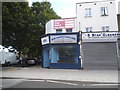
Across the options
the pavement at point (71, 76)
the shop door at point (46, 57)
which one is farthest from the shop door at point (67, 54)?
the pavement at point (71, 76)

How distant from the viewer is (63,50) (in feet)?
66.4

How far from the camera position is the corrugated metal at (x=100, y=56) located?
18812 mm

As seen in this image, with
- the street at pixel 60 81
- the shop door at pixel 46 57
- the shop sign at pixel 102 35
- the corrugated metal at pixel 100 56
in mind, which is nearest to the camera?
the street at pixel 60 81

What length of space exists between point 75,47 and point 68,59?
5.37 ft

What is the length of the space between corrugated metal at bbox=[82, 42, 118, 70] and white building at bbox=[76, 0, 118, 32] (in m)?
3.24

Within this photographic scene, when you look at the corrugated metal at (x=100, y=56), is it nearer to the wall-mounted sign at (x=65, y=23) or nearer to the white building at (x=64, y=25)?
the white building at (x=64, y=25)

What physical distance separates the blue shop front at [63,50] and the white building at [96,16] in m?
3.43

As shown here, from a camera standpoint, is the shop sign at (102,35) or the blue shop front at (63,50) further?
the blue shop front at (63,50)

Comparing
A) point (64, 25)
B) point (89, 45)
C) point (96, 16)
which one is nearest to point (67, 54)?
point (89, 45)

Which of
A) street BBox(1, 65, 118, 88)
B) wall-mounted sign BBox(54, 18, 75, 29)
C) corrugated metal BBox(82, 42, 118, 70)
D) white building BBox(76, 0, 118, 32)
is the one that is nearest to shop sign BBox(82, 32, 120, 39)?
corrugated metal BBox(82, 42, 118, 70)

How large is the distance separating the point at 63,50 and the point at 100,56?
14.4 feet

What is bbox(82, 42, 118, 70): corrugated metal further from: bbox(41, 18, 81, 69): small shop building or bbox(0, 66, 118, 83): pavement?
→ bbox(0, 66, 118, 83): pavement

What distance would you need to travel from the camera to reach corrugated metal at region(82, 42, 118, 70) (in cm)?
1881

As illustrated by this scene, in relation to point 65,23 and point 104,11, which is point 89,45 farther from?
point 104,11
